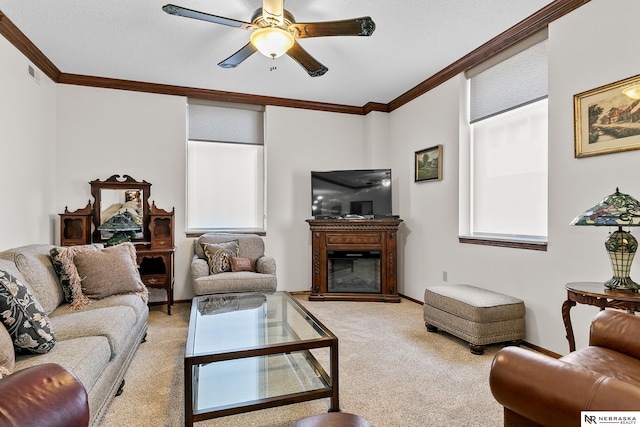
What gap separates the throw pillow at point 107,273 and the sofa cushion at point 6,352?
114 cm

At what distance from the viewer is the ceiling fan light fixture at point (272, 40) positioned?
243 centimetres

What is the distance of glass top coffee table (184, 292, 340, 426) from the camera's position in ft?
6.00

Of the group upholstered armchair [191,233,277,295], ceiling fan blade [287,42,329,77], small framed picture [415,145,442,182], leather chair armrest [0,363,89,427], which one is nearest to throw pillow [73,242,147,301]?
upholstered armchair [191,233,277,295]

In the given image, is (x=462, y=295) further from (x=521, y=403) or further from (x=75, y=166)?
(x=75, y=166)

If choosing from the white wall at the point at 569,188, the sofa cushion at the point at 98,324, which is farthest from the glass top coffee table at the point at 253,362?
the white wall at the point at 569,188

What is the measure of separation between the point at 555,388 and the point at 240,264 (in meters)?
3.42

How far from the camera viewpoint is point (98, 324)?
2.07m

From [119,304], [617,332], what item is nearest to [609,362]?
[617,332]

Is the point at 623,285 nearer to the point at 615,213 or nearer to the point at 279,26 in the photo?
the point at 615,213

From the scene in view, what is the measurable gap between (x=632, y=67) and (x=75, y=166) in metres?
5.26

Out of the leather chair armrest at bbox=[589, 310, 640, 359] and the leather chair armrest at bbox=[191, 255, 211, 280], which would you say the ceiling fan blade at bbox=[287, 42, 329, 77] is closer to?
the leather chair armrest at bbox=[191, 255, 211, 280]

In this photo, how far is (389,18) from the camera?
2.92m

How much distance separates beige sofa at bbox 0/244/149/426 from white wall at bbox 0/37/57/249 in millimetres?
827

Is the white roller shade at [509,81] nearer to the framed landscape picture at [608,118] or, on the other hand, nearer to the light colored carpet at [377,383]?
the framed landscape picture at [608,118]
